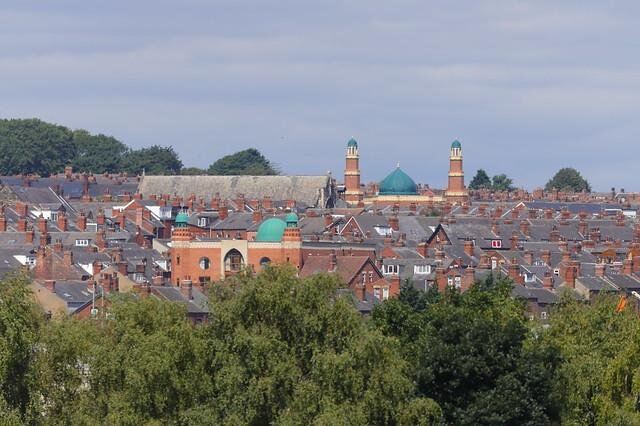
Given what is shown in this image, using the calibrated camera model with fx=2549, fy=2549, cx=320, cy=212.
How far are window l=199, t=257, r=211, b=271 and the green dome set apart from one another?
351 centimetres

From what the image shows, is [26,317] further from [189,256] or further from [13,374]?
[189,256]

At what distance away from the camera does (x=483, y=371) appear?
242 feet

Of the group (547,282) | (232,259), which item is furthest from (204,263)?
(547,282)

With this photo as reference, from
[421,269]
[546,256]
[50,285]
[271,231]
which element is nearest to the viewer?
[50,285]

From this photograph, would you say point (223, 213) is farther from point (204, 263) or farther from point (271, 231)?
point (204, 263)

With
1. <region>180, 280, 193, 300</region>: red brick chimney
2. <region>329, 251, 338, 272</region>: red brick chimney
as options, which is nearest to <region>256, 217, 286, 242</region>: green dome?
<region>329, 251, 338, 272</region>: red brick chimney

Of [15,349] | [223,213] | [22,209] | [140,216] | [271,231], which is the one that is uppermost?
[22,209]

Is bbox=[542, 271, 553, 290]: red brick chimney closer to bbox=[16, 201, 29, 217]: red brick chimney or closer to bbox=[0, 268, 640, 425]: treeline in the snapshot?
bbox=[16, 201, 29, 217]: red brick chimney

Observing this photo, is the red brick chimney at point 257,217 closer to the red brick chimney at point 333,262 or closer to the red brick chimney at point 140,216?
the red brick chimney at point 140,216

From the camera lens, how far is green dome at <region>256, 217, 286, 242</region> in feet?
481

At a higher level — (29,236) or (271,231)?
(271,231)

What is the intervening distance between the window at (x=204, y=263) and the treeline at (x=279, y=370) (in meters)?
69.3

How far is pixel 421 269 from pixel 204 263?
1388 cm

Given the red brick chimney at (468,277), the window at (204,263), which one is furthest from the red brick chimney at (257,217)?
the red brick chimney at (468,277)
